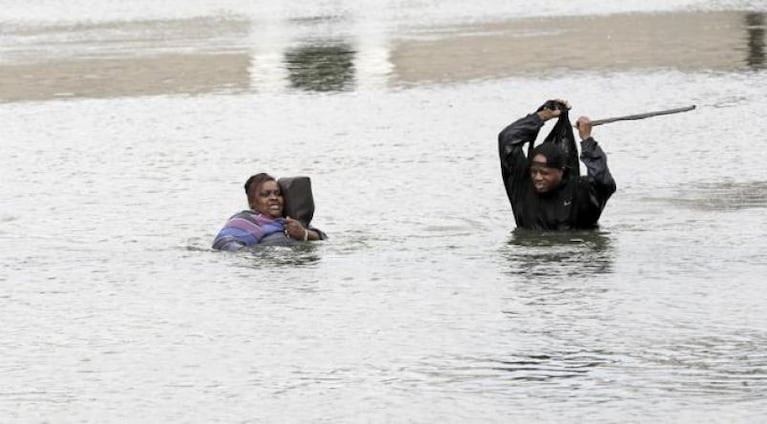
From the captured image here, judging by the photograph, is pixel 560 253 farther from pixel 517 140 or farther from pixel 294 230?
pixel 294 230

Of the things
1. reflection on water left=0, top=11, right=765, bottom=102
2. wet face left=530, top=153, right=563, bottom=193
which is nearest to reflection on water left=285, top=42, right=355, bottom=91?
reflection on water left=0, top=11, right=765, bottom=102

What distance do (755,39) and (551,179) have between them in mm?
16382

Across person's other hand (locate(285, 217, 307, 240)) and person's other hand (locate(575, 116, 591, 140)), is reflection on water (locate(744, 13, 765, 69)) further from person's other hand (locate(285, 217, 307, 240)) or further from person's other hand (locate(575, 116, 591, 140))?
person's other hand (locate(285, 217, 307, 240))

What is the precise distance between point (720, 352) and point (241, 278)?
3.52 m

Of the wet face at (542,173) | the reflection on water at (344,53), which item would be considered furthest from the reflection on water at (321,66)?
the wet face at (542,173)

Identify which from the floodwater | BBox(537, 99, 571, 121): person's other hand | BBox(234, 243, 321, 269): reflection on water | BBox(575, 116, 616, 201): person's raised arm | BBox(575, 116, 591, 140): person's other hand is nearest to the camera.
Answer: the floodwater

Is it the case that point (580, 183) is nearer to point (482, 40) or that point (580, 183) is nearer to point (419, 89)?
point (419, 89)

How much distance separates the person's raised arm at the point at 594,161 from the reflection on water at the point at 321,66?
11.4 meters

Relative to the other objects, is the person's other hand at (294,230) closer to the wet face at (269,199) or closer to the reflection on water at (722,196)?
the wet face at (269,199)

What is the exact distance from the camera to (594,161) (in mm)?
12773

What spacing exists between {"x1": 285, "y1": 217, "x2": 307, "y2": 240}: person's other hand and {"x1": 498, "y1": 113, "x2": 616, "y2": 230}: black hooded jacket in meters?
1.34

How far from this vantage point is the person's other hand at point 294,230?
1295cm

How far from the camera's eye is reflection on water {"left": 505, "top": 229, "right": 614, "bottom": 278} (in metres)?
11.8

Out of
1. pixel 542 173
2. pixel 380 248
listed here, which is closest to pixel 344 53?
pixel 380 248
